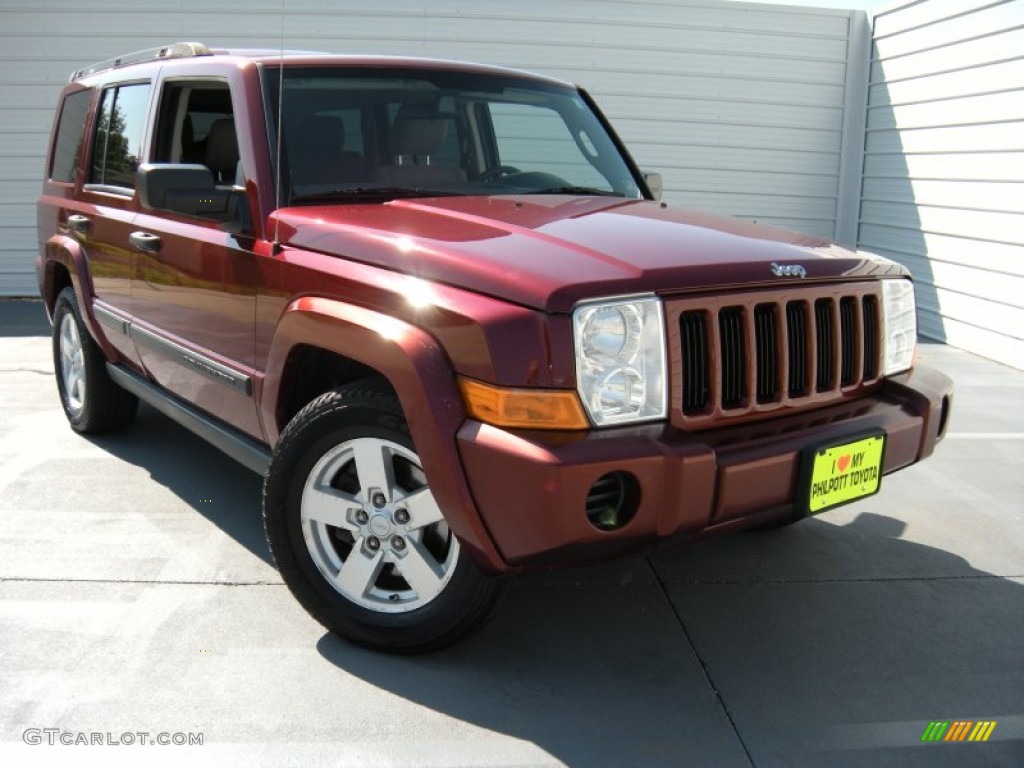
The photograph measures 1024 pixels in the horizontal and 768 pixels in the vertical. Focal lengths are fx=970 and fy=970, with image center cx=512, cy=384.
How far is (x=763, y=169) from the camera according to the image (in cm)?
1048

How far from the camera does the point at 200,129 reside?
378 centimetres

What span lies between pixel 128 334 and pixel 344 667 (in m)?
2.07

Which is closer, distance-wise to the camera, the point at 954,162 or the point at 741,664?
the point at 741,664

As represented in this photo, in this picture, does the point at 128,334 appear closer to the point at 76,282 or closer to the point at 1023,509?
the point at 76,282

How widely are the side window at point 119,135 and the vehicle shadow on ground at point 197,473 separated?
132cm

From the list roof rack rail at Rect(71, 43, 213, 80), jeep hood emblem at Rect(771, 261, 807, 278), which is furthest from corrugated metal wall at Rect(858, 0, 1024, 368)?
roof rack rail at Rect(71, 43, 213, 80)

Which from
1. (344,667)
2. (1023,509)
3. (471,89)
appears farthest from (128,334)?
(1023,509)

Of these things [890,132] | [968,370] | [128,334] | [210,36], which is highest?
[210,36]

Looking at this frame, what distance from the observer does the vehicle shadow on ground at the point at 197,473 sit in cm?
394

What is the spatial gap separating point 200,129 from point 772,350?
239 cm

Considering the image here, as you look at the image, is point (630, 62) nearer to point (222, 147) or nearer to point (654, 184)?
point (654, 184)

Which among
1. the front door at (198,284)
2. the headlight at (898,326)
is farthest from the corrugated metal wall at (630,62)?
the headlight at (898,326)

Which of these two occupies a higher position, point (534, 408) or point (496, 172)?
point (496, 172)

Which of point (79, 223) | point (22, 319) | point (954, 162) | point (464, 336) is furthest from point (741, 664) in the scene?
point (22, 319)
